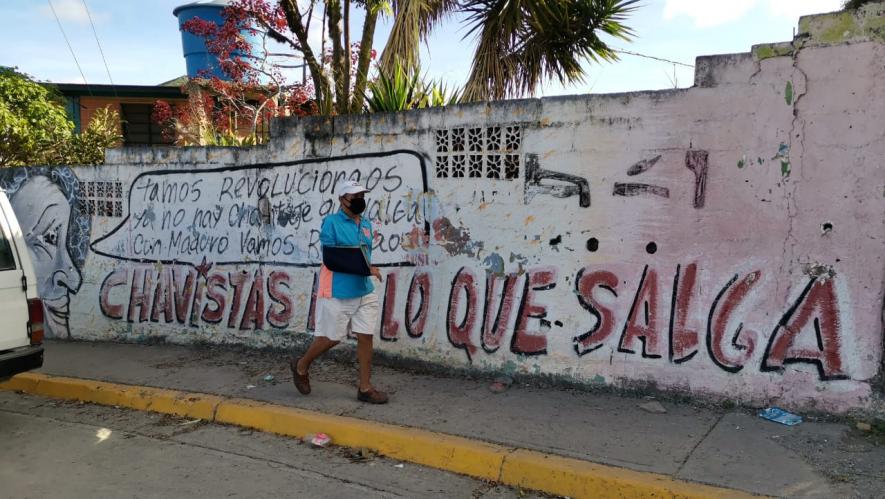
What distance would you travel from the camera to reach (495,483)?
13.5ft

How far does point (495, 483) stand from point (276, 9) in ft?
24.1

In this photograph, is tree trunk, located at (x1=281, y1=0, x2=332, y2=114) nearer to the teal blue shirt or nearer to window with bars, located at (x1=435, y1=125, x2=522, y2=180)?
window with bars, located at (x1=435, y1=125, x2=522, y2=180)

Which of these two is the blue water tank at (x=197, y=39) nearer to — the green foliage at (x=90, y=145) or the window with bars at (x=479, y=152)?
the green foliage at (x=90, y=145)

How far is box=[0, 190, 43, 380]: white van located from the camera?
4.91 m

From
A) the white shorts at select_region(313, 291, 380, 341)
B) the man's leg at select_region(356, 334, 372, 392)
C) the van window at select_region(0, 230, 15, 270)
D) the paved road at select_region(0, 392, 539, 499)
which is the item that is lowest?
the paved road at select_region(0, 392, 539, 499)

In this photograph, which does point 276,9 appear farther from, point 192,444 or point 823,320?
point 823,320

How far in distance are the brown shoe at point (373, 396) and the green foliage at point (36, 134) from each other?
23.1 ft

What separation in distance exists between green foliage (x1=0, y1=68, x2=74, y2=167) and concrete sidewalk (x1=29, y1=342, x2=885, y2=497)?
198 inches

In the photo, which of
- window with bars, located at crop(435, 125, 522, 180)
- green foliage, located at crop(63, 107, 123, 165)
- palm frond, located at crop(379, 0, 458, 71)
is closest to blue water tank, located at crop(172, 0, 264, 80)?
green foliage, located at crop(63, 107, 123, 165)

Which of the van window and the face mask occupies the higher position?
the face mask

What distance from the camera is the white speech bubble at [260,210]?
613 cm

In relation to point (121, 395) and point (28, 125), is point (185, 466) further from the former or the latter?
point (28, 125)

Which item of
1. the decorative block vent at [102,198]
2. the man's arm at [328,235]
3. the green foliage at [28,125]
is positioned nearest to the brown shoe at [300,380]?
the man's arm at [328,235]

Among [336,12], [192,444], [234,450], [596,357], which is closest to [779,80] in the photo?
[596,357]
